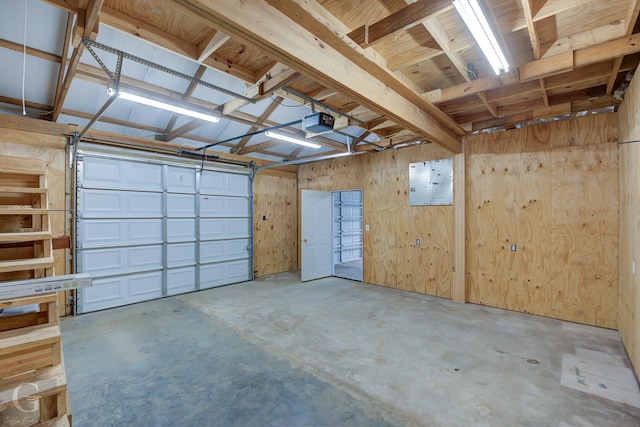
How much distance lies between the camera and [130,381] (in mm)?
2564

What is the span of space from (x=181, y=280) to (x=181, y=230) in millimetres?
939

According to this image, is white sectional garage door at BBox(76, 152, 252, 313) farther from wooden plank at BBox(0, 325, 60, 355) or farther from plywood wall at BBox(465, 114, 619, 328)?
plywood wall at BBox(465, 114, 619, 328)

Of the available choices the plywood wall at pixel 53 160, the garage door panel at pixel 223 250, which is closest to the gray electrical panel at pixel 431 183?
the garage door panel at pixel 223 250

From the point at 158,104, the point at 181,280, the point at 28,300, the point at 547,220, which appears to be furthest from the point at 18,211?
the point at 547,220

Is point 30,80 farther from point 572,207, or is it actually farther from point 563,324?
point 563,324

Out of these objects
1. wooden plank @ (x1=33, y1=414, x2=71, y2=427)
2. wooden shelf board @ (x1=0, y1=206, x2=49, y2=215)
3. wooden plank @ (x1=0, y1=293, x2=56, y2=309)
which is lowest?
wooden plank @ (x1=33, y1=414, x2=71, y2=427)

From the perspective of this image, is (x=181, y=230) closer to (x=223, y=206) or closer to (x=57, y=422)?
(x=223, y=206)

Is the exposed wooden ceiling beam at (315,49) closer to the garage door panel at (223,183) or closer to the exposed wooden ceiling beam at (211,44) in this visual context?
the exposed wooden ceiling beam at (211,44)

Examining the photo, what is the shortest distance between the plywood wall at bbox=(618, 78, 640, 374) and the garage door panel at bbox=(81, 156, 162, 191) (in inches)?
247

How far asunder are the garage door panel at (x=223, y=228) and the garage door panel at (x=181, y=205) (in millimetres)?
311

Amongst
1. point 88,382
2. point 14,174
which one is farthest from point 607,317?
point 14,174

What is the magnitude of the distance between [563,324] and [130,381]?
5023 millimetres

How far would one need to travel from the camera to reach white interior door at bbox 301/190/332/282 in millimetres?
6195

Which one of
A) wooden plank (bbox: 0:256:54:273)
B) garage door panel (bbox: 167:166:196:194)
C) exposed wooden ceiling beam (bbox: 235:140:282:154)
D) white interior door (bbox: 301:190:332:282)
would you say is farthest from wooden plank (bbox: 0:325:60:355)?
exposed wooden ceiling beam (bbox: 235:140:282:154)
